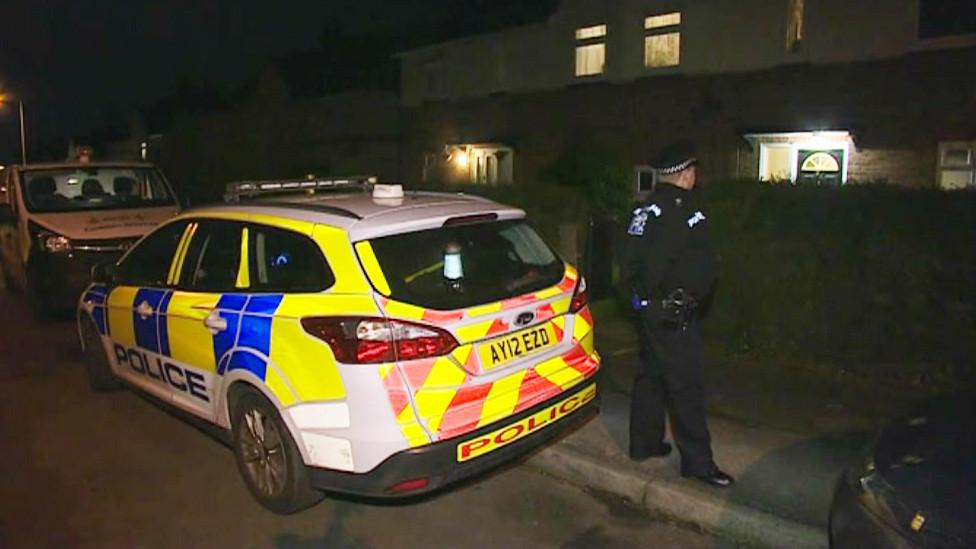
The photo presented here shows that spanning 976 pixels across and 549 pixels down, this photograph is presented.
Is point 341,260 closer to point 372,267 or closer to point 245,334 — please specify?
point 372,267

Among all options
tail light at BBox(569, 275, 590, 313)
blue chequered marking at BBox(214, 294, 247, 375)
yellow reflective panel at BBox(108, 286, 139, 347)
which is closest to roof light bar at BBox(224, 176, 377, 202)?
yellow reflective panel at BBox(108, 286, 139, 347)

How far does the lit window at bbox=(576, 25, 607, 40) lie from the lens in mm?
19500

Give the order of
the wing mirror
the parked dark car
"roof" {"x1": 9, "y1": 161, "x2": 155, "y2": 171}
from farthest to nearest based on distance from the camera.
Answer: "roof" {"x1": 9, "y1": 161, "x2": 155, "y2": 171} → the wing mirror → the parked dark car

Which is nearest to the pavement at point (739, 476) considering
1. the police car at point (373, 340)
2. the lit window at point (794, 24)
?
the police car at point (373, 340)

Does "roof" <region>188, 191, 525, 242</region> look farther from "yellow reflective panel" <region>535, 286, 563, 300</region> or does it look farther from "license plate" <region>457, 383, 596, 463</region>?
"license plate" <region>457, 383, 596, 463</region>

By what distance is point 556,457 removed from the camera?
15.9 ft

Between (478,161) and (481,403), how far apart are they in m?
20.0

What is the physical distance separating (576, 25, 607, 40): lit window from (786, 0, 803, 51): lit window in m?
4.68

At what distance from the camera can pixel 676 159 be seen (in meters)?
4.15

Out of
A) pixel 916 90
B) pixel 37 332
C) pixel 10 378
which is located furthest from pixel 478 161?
pixel 10 378

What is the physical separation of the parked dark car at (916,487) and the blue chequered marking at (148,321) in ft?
12.9

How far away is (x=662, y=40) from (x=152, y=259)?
15.2 m

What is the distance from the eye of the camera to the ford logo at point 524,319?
158 inches

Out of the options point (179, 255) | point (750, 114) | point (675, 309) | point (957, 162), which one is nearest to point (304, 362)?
point (179, 255)
